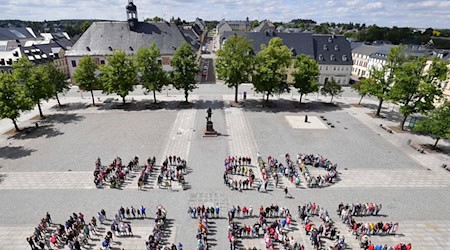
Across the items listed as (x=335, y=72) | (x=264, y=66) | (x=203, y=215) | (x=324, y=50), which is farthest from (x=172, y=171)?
(x=324, y=50)

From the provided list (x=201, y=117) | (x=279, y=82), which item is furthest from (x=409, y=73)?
(x=201, y=117)

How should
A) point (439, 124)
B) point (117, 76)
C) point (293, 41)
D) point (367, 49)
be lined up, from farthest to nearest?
point (367, 49) → point (293, 41) → point (117, 76) → point (439, 124)

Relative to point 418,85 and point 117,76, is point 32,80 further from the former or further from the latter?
point 418,85

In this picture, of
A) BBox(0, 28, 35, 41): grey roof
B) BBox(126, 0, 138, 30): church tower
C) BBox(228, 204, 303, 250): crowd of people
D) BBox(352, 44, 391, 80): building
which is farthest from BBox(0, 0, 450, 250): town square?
BBox(0, 28, 35, 41): grey roof

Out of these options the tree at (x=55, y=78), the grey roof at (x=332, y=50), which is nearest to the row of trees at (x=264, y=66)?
the grey roof at (x=332, y=50)

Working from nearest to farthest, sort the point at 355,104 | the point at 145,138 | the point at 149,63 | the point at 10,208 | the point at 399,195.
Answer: the point at 10,208 < the point at 399,195 < the point at 145,138 < the point at 149,63 < the point at 355,104

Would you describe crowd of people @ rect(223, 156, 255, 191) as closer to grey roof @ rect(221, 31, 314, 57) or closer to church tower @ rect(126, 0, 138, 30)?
grey roof @ rect(221, 31, 314, 57)

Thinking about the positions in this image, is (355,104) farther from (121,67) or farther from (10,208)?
(10,208)
